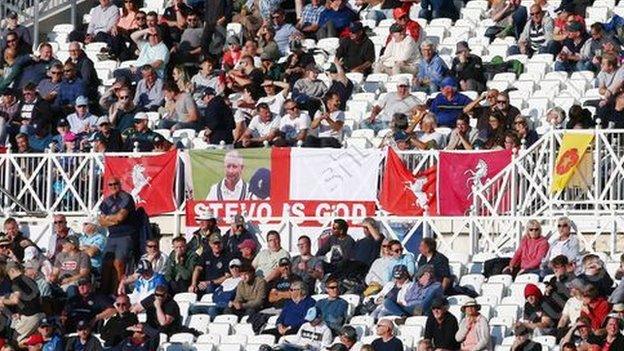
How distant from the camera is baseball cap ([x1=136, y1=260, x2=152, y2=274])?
120ft

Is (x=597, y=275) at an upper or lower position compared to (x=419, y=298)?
upper

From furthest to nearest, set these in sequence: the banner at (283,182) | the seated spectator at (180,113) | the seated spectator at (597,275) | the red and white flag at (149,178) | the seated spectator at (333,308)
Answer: the seated spectator at (180,113), the red and white flag at (149,178), the banner at (283,182), the seated spectator at (333,308), the seated spectator at (597,275)

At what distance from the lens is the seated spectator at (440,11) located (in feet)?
139

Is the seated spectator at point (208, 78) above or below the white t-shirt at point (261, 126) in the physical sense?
above

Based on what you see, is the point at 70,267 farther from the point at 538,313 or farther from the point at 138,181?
the point at 538,313

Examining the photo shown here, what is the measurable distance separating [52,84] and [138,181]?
3.64m

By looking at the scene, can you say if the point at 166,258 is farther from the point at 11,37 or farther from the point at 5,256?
the point at 11,37

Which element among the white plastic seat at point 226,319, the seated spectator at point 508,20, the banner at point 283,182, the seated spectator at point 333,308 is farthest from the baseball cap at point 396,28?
the white plastic seat at point 226,319

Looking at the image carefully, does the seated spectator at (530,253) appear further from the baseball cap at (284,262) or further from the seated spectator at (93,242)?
the seated spectator at (93,242)

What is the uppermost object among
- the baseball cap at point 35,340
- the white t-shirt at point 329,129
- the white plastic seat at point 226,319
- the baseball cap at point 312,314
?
the white t-shirt at point 329,129

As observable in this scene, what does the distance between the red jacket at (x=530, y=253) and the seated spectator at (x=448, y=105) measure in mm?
3780

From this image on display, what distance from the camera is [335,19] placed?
140ft

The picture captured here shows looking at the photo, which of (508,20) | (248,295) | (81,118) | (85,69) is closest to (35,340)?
(248,295)

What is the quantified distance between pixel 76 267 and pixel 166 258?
1.13 m
